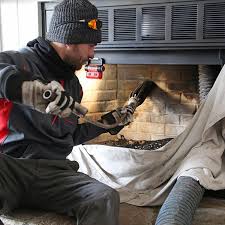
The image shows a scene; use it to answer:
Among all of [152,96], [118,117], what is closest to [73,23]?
[118,117]

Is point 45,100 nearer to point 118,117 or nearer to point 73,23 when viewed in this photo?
point 73,23

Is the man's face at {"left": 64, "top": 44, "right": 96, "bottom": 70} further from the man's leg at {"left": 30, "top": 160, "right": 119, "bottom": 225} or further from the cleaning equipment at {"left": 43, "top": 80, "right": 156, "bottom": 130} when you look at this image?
the man's leg at {"left": 30, "top": 160, "right": 119, "bottom": 225}

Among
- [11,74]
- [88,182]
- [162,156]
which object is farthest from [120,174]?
[11,74]

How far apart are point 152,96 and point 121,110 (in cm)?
74

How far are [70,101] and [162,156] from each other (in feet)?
2.86

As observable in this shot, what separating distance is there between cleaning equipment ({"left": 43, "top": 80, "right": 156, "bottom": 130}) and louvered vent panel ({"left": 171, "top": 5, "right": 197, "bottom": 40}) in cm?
43

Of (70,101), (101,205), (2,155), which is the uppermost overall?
(70,101)

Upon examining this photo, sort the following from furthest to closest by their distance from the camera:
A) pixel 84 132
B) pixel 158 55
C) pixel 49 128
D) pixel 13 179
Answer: pixel 158 55 → pixel 84 132 → pixel 49 128 → pixel 13 179

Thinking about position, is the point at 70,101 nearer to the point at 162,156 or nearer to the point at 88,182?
the point at 88,182

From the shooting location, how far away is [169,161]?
1.96 m

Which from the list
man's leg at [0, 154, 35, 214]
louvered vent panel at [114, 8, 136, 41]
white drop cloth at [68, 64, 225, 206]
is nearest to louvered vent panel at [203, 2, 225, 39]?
white drop cloth at [68, 64, 225, 206]

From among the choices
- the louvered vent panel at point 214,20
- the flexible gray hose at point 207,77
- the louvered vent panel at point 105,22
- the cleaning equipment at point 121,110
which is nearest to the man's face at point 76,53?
the cleaning equipment at point 121,110

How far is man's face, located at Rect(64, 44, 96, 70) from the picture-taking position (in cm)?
164

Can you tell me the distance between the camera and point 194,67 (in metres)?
2.47
